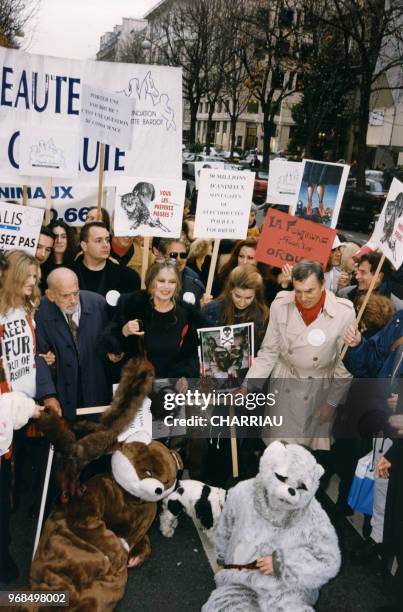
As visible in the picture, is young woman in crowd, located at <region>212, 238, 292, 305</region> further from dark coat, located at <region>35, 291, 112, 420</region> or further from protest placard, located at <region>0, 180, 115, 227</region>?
protest placard, located at <region>0, 180, 115, 227</region>

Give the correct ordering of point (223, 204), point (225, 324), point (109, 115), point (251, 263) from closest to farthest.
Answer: point (225, 324) < point (223, 204) < point (109, 115) < point (251, 263)

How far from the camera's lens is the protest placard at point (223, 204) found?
14.3 ft

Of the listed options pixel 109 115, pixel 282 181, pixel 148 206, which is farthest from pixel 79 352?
pixel 282 181

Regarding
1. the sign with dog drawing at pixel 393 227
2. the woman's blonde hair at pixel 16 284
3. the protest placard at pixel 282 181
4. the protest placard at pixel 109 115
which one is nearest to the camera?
the woman's blonde hair at pixel 16 284

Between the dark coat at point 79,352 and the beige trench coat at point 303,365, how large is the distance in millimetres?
1022

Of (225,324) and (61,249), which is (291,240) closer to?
(225,324)

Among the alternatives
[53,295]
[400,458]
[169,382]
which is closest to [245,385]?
[169,382]

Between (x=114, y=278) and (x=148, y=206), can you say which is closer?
(x=148, y=206)

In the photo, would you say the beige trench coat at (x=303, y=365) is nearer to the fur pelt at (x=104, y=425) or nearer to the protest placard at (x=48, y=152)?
the fur pelt at (x=104, y=425)

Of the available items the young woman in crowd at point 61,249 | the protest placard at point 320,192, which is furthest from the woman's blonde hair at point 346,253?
the young woman in crowd at point 61,249

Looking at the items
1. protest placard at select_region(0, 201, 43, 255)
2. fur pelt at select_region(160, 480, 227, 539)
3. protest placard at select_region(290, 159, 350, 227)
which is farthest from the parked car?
fur pelt at select_region(160, 480, 227, 539)

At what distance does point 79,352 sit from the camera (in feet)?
12.0

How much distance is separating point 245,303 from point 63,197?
111 inches

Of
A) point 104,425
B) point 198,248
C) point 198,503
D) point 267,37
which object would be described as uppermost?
point 267,37
